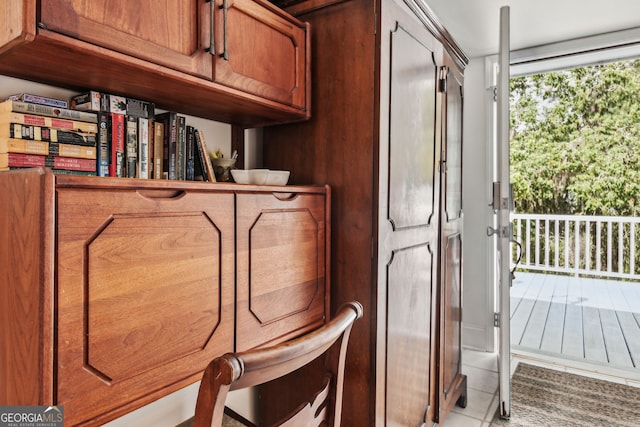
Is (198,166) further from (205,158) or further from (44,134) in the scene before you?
(44,134)

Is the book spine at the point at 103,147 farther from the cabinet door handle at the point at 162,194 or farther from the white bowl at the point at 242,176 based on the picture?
the white bowl at the point at 242,176

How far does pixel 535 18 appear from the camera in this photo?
2.49m

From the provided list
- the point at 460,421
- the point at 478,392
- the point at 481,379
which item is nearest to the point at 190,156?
the point at 460,421

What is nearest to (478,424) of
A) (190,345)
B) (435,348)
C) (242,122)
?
(435,348)

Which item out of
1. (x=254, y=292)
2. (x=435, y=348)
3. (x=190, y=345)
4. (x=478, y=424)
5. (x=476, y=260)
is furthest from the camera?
(x=476, y=260)

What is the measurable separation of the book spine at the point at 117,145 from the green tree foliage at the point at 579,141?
5054mm

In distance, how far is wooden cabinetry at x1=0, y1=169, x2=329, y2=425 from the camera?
0.71 metres

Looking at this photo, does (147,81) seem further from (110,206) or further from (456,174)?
(456,174)

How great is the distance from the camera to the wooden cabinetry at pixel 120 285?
0.71 metres

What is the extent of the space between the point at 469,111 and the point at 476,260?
4.01 feet

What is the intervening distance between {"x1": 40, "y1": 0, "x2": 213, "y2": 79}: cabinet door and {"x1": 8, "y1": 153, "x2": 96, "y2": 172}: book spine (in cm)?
30

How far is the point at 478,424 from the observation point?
2.17 meters

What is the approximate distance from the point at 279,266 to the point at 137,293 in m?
0.48

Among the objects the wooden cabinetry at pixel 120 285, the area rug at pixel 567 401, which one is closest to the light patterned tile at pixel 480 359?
the area rug at pixel 567 401
